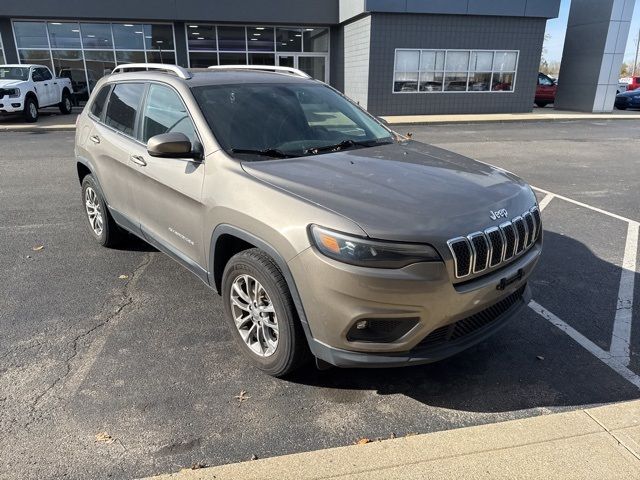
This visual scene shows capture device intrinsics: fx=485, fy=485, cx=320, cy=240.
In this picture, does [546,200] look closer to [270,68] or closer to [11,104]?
[270,68]

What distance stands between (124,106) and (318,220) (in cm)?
295

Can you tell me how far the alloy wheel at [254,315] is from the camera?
9.80ft

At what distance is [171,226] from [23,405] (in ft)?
5.02

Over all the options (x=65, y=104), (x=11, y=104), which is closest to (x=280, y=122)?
(x=11, y=104)

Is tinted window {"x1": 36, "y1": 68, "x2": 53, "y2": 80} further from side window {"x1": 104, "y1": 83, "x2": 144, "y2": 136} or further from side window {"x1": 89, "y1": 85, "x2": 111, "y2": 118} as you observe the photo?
side window {"x1": 104, "y1": 83, "x2": 144, "y2": 136}

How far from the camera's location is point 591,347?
3439 millimetres

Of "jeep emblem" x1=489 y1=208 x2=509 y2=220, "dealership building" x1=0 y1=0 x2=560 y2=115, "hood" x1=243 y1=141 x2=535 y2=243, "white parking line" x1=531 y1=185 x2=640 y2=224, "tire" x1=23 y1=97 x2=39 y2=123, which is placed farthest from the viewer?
"dealership building" x1=0 y1=0 x2=560 y2=115

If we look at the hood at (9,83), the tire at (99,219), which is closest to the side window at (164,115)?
the tire at (99,219)

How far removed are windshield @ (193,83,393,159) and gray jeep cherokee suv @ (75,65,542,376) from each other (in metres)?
0.01

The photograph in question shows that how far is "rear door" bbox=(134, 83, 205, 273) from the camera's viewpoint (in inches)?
134

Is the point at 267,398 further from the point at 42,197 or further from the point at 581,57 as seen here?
the point at 581,57

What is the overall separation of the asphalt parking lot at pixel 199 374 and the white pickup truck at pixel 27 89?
45.0 feet

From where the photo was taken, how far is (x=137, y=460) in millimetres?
2434

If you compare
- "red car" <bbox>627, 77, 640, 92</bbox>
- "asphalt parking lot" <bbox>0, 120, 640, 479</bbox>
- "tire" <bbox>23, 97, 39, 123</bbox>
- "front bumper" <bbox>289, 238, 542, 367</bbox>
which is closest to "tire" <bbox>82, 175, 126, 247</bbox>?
"asphalt parking lot" <bbox>0, 120, 640, 479</bbox>
